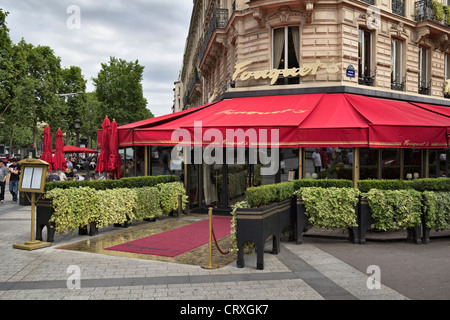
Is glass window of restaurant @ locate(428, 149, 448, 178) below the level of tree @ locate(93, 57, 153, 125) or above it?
below

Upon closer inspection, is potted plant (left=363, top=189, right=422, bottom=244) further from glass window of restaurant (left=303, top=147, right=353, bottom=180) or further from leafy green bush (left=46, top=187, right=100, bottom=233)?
leafy green bush (left=46, top=187, right=100, bottom=233)

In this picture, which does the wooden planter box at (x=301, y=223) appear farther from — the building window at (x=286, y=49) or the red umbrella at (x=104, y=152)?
the building window at (x=286, y=49)

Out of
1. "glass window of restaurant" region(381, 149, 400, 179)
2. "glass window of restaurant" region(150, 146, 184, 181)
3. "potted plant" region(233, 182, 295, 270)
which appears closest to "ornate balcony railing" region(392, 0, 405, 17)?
"glass window of restaurant" region(381, 149, 400, 179)

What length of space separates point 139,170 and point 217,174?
3.50 metres


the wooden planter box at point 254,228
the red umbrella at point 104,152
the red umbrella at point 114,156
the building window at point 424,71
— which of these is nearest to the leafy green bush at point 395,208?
the wooden planter box at point 254,228

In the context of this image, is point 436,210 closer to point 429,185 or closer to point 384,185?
point 429,185

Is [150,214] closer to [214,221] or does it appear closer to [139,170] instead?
[214,221]

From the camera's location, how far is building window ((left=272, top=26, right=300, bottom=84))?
46.8 feet

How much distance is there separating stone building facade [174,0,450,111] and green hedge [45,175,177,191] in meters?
5.08

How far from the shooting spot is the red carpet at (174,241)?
7.90 m

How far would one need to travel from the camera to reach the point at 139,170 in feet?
48.7

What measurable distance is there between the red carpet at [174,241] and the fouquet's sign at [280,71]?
625cm

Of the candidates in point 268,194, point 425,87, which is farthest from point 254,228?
point 425,87
